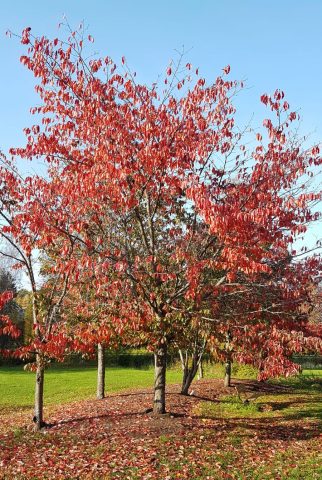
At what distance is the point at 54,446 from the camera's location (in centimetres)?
900

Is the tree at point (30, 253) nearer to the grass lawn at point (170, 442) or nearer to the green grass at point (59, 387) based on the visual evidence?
the grass lawn at point (170, 442)

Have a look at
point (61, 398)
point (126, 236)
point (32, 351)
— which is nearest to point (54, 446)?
point (32, 351)

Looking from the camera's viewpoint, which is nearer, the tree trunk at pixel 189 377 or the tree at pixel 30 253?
the tree at pixel 30 253

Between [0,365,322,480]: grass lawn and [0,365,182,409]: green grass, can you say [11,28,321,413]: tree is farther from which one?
[0,365,182,409]: green grass

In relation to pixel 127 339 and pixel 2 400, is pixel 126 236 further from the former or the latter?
pixel 2 400

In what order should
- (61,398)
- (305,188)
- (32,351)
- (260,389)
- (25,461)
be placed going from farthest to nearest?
(260,389) < (61,398) < (32,351) < (305,188) < (25,461)

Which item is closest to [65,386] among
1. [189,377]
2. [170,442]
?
[189,377]

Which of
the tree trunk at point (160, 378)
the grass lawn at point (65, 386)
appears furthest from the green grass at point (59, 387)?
the tree trunk at point (160, 378)

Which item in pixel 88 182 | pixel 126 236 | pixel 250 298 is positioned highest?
pixel 88 182

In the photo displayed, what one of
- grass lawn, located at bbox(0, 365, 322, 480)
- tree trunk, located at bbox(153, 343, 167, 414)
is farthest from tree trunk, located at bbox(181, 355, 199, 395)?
tree trunk, located at bbox(153, 343, 167, 414)

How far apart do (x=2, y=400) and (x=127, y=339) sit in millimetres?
11591

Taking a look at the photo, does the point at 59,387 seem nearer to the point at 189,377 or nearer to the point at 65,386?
the point at 65,386

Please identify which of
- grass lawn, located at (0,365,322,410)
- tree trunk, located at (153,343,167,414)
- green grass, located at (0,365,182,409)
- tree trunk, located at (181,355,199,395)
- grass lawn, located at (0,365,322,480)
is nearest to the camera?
grass lawn, located at (0,365,322,480)

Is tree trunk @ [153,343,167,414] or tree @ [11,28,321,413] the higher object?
tree @ [11,28,321,413]
